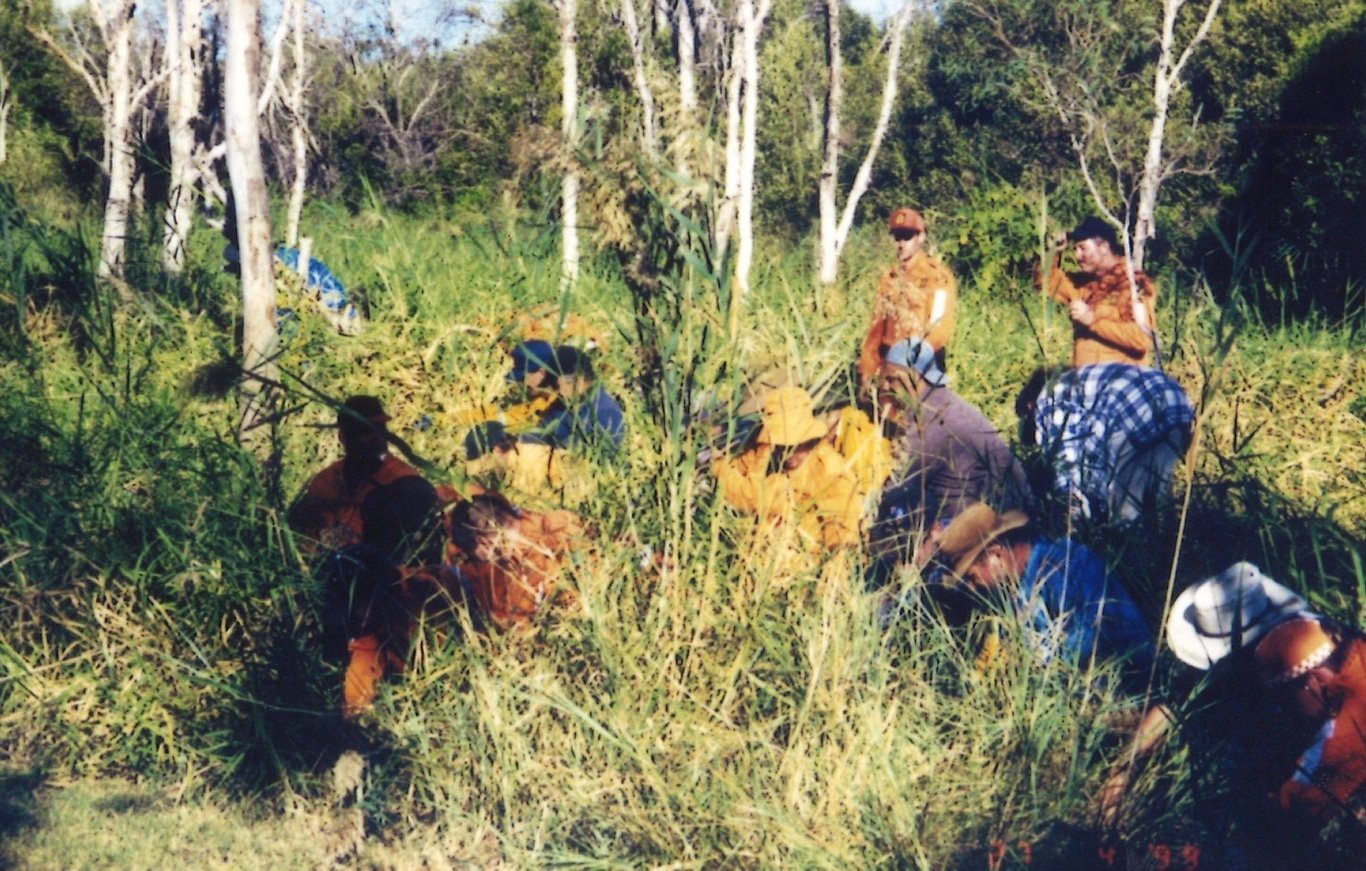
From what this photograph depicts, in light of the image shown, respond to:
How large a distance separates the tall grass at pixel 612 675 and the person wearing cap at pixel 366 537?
4.2 inches

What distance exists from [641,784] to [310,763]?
1.19 metres

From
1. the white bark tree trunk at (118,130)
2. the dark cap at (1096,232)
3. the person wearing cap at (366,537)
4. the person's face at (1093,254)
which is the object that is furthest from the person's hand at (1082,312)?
the white bark tree trunk at (118,130)

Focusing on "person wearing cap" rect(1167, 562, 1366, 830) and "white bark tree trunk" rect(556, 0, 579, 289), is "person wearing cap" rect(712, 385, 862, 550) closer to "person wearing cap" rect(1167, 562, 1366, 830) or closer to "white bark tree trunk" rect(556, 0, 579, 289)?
"white bark tree trunk" rect(556, 0, 579, 289)

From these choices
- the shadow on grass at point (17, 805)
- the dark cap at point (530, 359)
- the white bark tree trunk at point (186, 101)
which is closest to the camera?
the shadow on grass at point (17, 805)

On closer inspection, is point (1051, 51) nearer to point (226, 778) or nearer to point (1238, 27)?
point (1238, 27)

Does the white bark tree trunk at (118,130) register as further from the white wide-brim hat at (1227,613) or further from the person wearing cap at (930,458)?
the white wide-brim hat at (1227,613)

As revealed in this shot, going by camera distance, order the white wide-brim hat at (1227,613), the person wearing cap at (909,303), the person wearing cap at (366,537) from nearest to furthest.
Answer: the white wide-brim hat at (1227,613)
the person wearing cap at (366,537)
the person wearing cap at (909,303)

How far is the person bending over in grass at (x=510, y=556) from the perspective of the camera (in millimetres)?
3926

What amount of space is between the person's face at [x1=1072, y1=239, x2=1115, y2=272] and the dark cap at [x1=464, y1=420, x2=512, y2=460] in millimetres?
2576

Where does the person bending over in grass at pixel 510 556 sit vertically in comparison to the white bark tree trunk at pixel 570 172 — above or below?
below

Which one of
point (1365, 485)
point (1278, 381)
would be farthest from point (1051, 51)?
point (1365, 485)

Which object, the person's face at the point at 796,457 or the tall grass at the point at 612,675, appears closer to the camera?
the tall grass at the point at 612,675

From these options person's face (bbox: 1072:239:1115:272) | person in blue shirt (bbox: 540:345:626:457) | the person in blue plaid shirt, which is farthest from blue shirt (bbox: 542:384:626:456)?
person's face (bbox: 1072:239:1115:272)

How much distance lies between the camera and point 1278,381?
26.1 ft
